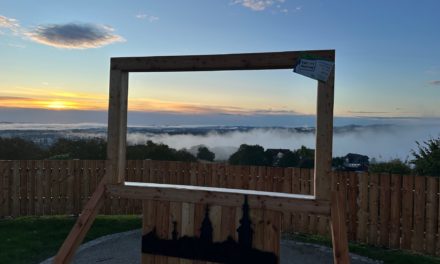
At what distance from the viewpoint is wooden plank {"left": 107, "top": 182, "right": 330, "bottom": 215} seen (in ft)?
14.1

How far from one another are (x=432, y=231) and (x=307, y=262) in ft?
9.16

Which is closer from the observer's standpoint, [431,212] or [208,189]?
[208,189]

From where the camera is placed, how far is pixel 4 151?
53.2 ft

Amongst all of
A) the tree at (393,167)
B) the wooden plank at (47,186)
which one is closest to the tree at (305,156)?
the tree at (393,167)

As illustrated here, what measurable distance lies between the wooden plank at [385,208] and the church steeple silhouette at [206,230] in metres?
5.22

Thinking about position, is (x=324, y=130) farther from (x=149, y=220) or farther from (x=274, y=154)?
(x=274, y=154)

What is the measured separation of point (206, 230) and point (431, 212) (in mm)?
5459

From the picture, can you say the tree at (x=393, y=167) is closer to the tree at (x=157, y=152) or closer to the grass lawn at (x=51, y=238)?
the grass lawn at (x=51, y=238)

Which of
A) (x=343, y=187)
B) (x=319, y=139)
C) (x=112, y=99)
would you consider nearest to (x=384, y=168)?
(x=343, y=187)

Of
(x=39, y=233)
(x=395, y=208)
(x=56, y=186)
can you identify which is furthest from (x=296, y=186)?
(x=56, y=186)

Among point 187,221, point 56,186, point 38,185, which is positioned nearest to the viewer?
point 187,221

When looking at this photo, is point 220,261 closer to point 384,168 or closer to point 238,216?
point 238,216

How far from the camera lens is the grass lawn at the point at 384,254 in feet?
24.1

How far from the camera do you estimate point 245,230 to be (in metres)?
4.46
